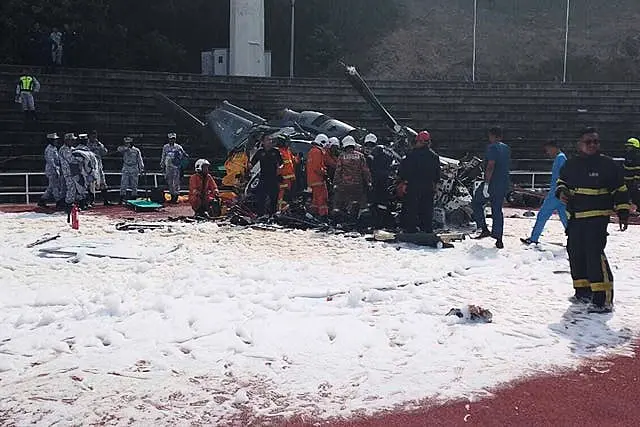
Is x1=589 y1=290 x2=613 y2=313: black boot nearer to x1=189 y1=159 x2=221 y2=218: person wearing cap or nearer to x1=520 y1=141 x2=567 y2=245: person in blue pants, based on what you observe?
x1=520 y1=141 x2=567 y2=245: person in blue pants

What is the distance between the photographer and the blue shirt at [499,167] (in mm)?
9383

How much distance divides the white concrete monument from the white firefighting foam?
62.8ft

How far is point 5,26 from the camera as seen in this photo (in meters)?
27.3

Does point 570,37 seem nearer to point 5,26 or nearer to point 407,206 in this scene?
point 5,26

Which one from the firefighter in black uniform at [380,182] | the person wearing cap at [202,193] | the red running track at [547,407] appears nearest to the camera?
the red running track at [547,407]

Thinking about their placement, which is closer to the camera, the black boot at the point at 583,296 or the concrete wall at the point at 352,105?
the black boot at the point at 583,296

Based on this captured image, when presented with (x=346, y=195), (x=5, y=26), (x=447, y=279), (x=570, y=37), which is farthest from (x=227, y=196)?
(x=570, y=37)

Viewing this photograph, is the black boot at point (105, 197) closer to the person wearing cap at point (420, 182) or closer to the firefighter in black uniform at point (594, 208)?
the person wearing cap at point (420, 182)

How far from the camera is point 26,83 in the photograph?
19703mm

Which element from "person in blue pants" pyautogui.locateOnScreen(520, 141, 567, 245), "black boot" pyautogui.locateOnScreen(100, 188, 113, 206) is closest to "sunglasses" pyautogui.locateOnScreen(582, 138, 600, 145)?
"person in blue pants" pyautogui.locateOnScreen(520, 141, 567, 245)

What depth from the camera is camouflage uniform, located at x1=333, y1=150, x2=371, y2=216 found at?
1084 centimetres

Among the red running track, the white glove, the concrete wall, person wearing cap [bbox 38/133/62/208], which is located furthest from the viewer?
the concrete wall

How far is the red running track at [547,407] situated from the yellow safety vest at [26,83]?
1842cm

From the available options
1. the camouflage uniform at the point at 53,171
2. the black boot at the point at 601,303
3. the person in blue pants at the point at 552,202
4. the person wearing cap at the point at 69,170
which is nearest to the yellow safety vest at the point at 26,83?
the camouflage uniform at the point at 53,171
